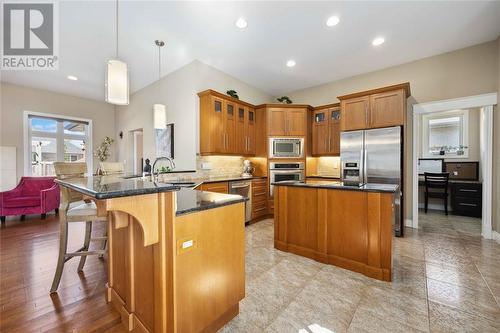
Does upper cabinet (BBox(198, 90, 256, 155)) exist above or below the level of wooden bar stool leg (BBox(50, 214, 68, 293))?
above

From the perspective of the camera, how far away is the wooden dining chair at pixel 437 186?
4.62 meters


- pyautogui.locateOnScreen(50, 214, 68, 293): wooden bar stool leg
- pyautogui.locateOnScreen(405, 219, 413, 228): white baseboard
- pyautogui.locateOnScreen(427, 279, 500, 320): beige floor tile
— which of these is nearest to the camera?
pyautogui.locateOnScreen(427, 279, 500, 320): beige floor tile

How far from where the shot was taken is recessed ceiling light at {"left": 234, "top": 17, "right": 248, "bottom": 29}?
2.84 meters

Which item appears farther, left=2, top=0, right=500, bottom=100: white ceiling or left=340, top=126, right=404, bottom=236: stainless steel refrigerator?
left=340, top=126, right=404, bottom=236: stainless steel refrigerator

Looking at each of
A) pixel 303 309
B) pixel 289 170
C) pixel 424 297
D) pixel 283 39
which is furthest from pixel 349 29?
pixel 303 309

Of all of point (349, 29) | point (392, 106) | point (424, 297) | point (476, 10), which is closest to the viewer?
point (424, 297)

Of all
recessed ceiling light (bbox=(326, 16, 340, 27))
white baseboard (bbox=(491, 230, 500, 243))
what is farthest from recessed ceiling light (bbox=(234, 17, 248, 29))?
white baseboard (bbox=(491, 230, 500, 243))

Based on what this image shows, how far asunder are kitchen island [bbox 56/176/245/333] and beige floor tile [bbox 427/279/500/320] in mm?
1807

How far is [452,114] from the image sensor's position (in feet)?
17.2

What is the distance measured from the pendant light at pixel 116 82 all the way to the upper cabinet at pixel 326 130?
404 centimetres

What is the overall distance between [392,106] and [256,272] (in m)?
3.52

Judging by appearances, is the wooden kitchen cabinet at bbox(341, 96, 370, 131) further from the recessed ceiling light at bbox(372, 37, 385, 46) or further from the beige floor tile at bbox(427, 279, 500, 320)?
the beige floor tile at bbox(427, 279, 500, 320)

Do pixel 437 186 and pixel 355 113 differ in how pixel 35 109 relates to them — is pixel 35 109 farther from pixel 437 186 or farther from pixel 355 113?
pixel 437 186

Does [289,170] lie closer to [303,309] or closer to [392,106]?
[392,106]
